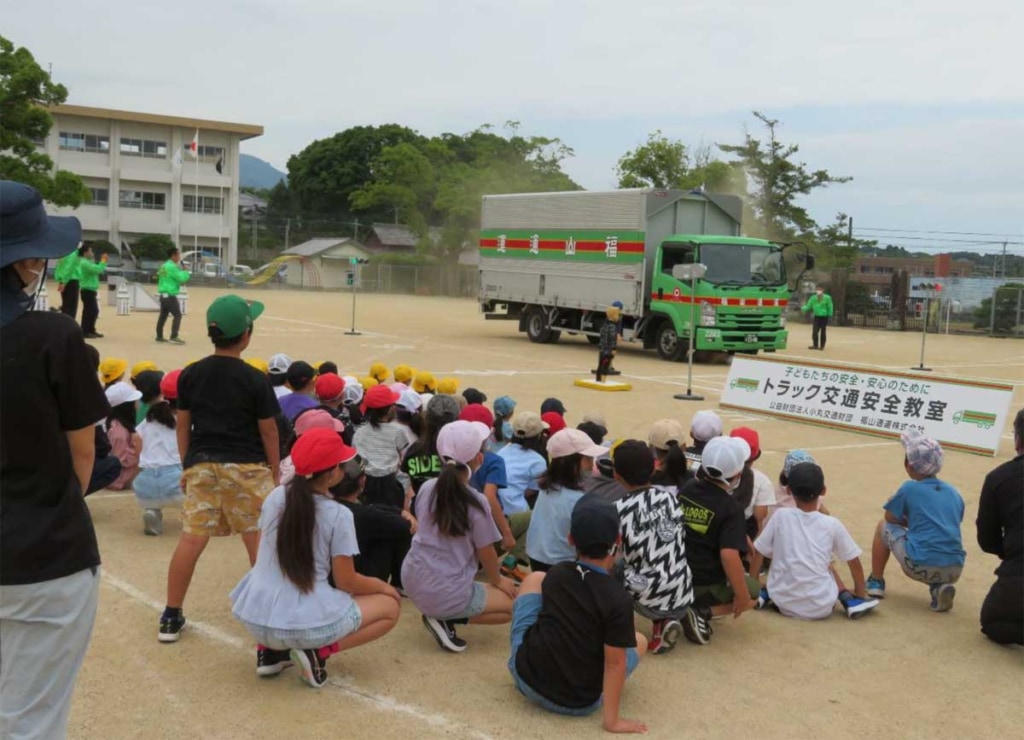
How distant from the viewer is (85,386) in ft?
8.94

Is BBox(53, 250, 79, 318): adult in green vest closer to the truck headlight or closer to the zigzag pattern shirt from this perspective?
the truck headlight

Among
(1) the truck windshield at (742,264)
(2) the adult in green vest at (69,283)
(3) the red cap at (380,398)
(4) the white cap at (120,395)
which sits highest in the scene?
(1) the truck windshield at (742,264)

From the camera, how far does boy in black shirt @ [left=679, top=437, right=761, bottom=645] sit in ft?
16.8

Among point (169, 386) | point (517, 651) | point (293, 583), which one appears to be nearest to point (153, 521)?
point (169, 386)

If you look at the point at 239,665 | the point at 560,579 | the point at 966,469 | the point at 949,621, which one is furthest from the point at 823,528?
the point at 966,469

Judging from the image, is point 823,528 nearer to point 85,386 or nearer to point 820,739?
point 820,739

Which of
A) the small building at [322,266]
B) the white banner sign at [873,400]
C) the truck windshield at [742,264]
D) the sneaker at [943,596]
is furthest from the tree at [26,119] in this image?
the sneaker at [943,596]

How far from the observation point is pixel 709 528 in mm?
5164

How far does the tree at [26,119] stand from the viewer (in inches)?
1459

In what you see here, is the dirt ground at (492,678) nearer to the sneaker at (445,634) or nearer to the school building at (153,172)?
the sneaker at (445,634)

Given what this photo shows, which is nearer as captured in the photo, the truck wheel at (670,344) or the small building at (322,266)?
the truck wheel at (670,344)

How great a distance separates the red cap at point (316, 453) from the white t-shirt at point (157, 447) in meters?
2.94

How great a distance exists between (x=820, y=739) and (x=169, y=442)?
4.84 metres

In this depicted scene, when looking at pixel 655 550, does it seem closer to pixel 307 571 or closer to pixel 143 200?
pixel 307 571
